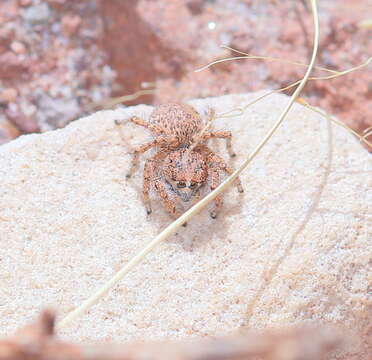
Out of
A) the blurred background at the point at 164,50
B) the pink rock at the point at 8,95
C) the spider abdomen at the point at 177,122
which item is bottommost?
the pink rock at the point at 8,95

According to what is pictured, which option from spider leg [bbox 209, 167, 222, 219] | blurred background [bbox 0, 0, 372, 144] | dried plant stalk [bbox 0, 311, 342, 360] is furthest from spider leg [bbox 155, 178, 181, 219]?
dried plant stalk [bbox 0, 311, 342, 360]

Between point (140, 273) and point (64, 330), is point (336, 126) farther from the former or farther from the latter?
point (64, 330)

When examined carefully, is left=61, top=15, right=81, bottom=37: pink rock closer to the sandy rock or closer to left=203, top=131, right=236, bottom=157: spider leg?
the sandy rock

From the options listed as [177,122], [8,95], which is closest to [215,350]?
[177,122]

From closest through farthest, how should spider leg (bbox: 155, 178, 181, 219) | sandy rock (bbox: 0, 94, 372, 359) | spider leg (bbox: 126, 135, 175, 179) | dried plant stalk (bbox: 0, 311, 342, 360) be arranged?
dried plant stalk (bbox: 0, 311, 342, 360)
sandy rock (bbox: 0, 94, 372, 359)
spider leg (bbox: 155, 178, 181, 219)
spider leg (bbox: 126, 135, 175, 179)

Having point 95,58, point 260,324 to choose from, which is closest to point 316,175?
point 260,324

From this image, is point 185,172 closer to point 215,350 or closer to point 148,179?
point 148,179

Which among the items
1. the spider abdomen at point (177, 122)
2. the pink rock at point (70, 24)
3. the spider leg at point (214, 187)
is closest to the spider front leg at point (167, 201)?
the spider leg at point (214, 187)

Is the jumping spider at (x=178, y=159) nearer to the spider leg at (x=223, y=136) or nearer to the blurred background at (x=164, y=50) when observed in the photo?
the spider leg at (x=223, y=136)
